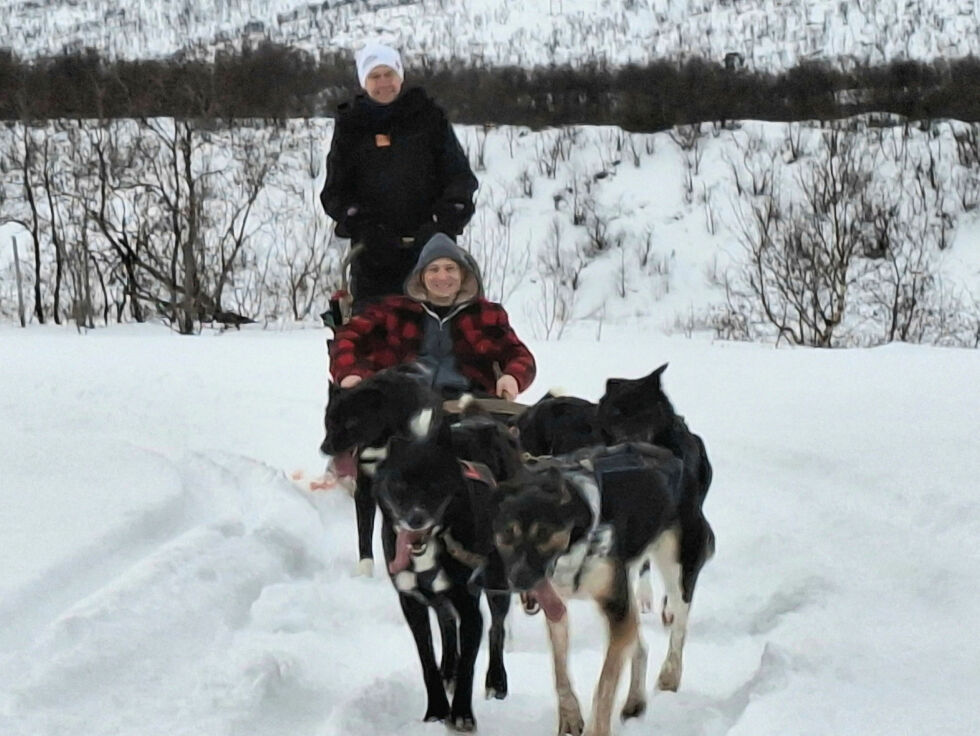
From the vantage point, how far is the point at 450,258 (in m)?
3.92

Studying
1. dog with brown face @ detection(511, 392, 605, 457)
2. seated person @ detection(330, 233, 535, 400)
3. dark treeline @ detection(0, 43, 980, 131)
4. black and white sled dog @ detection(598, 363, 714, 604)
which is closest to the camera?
black and white sled dog @ detection(598, 363, 714, 604)

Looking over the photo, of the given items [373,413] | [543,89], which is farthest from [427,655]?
[543,89]

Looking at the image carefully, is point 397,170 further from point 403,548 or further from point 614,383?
point 403,548

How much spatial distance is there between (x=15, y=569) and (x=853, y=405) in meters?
4.66

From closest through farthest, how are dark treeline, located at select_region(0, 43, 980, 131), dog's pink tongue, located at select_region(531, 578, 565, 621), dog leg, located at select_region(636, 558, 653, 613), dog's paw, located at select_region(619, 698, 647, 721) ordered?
dog's pink tongue, located at select_region(531, 578, 565, 621) < dog's paw, located at select_region(619, 698, 647, 721) < dog leg, located at select_region(636, 558, 653, 613) < dark treeline, located at select_region(0, 43, 980, 131)

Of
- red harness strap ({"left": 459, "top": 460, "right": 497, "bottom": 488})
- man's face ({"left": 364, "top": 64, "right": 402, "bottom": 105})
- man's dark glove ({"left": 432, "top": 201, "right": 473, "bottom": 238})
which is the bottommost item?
red harness strap ({"left": 459, "top": 460, "right": 497, "bottom": 488})

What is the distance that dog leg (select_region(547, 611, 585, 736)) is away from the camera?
2441mm

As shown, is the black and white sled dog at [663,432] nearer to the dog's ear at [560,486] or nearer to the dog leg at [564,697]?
the dog leg at [564,697]

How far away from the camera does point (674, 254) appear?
20.4m

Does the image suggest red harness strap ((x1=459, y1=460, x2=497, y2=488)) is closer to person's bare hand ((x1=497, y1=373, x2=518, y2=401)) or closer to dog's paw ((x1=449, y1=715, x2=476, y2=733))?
dog's paw ((x1=449, y1=715, x2=476, y2=733))

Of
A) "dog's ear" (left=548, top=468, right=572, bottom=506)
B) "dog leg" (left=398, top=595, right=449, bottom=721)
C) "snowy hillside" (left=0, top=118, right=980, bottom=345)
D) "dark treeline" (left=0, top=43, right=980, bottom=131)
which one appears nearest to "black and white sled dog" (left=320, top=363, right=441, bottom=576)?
"dog leg" (left=398, top=595, right=449, bottom=721)

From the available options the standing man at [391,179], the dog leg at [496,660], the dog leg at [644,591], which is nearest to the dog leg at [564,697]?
the dog leg at [496,660]

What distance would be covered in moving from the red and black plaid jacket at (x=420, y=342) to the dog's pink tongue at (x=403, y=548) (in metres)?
1.68

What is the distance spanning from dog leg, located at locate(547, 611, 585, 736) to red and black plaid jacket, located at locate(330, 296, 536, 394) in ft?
5.49
